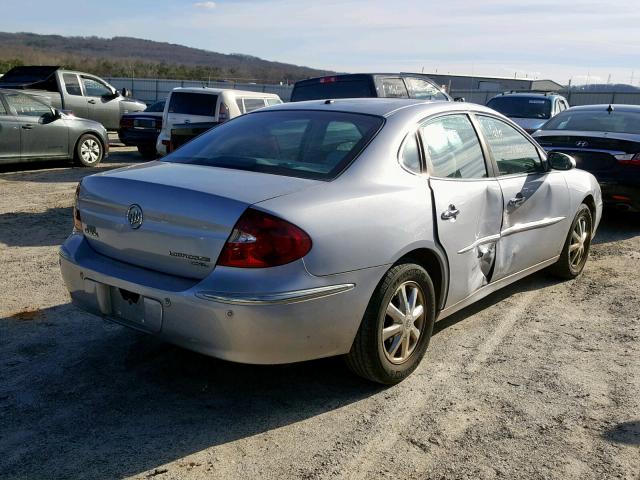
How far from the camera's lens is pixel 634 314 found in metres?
5.11

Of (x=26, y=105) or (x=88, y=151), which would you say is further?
(x=88, y=151)

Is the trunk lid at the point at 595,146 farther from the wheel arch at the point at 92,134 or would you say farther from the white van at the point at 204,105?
the wheel arch at the point at 92,134

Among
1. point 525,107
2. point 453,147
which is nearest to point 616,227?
point 453,147

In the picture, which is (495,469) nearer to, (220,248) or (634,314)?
(220,248)

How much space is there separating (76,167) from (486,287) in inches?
401

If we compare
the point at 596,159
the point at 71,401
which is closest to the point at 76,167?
the point at 596,159

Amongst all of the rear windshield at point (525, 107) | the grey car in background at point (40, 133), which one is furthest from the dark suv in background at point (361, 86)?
the grey car in background at point (40, 133)

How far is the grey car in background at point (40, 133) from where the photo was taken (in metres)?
11.1

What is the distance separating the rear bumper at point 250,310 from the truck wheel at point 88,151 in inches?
385

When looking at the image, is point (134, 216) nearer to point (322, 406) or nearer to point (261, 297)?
point (261, 297)

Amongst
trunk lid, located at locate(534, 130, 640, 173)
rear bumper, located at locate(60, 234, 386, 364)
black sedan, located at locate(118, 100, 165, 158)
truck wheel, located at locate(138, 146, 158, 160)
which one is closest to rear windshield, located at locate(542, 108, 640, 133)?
trunk lid, located at locate(534, 130, 640, 173)

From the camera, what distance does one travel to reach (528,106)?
14.0 m

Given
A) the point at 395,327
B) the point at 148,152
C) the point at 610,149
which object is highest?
the point at 610,149

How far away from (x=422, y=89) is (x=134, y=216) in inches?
307
